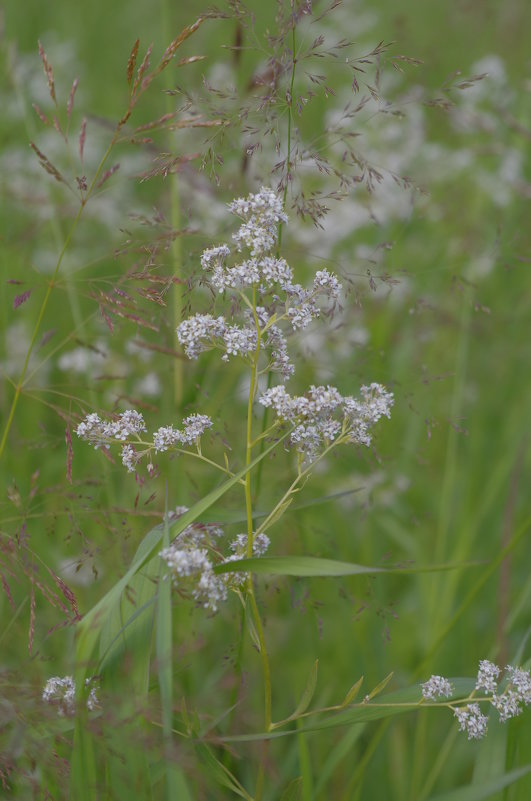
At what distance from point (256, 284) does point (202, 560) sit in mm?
450

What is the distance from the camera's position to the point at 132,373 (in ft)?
11.7

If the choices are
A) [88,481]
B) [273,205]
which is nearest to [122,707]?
[88,481]

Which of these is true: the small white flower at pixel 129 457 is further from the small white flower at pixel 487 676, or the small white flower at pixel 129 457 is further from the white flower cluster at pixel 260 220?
the small white flower at pixel 487 676

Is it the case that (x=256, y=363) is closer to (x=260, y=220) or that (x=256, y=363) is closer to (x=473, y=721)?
(x=260, y=220)

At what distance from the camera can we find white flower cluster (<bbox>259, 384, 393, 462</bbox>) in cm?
132

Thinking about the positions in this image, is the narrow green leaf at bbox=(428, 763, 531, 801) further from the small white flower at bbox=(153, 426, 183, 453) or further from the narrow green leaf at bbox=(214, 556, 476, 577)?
the small white flower at bbox=(153, 426, 183, 453)

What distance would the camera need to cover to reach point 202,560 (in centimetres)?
118

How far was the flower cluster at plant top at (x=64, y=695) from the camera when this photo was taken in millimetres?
1246

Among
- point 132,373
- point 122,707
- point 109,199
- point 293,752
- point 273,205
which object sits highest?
point 109,199

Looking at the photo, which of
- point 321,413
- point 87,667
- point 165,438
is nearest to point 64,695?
point 87,667

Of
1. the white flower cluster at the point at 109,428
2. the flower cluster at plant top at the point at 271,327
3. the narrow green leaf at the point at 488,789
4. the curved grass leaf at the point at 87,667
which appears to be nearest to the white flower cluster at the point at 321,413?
the flower cluster at plant top at the point at 271,327

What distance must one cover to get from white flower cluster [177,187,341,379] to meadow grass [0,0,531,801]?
9 cm

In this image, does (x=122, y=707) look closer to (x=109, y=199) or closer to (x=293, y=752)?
(x=293, y=752)

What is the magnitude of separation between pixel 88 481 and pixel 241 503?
0.33 metres
